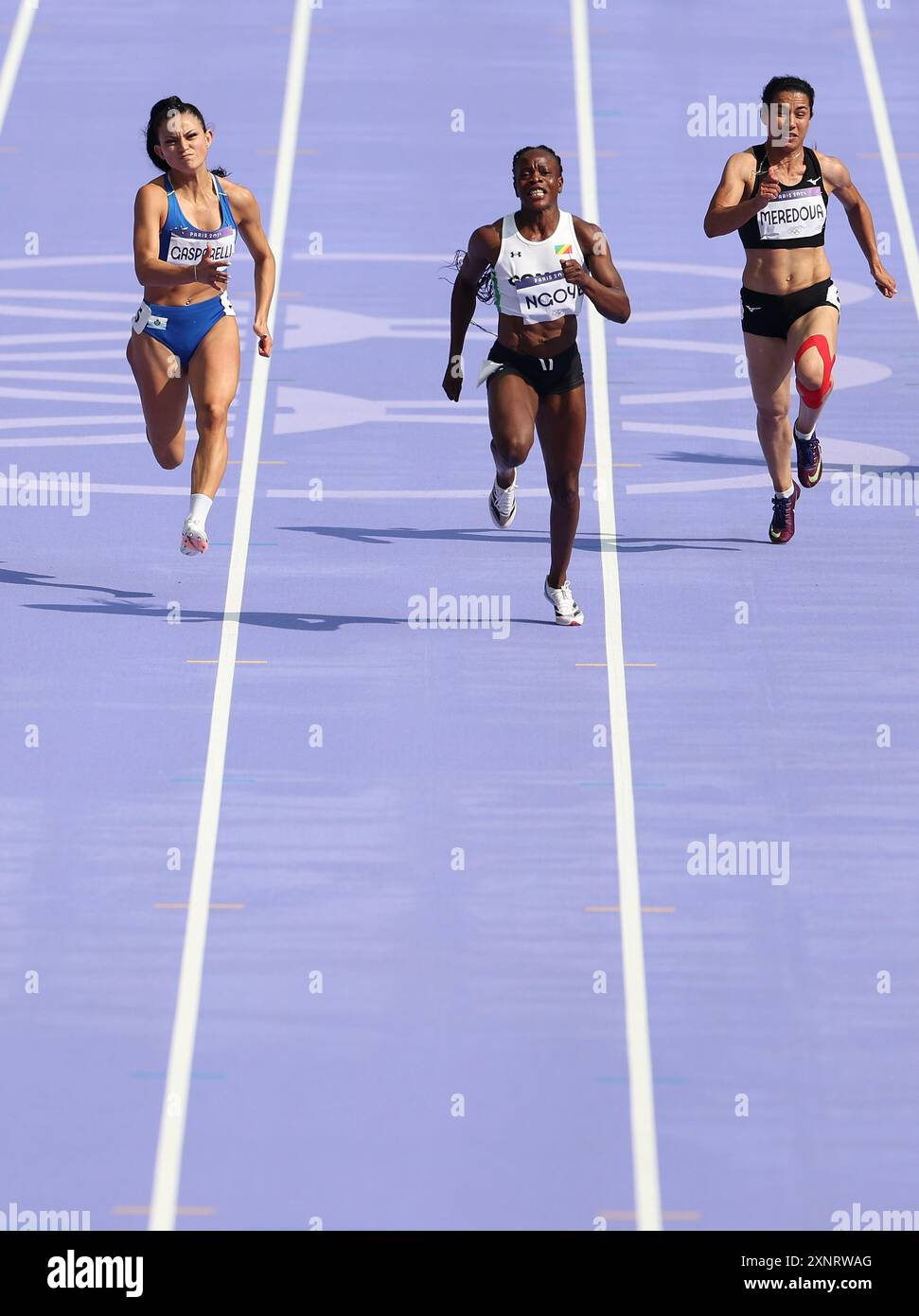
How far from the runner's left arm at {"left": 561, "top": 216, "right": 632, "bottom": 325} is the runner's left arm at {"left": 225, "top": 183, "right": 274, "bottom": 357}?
1.49 m

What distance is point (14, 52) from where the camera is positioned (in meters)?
19.9

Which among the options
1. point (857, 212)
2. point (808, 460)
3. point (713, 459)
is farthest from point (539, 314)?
point (713, 459)

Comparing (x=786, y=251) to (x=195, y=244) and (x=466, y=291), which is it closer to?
(x=466, y=291)

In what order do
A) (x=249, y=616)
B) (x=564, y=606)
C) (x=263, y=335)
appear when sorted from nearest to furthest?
(x=263, y=335) < (x=564, y=606) < (x=249, y=616)

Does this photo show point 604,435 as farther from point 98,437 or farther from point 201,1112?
point 201,1112

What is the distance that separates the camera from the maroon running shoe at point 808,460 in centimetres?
1365

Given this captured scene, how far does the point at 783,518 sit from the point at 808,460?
0.37m

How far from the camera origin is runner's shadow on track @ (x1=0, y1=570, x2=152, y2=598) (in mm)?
13031

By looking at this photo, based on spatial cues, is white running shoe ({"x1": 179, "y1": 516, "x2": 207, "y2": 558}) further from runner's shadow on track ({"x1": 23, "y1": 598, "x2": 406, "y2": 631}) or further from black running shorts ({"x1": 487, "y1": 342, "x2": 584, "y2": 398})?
black running shorts ({"x1": 487, "y1": 342, "x2": 584, "y2": 398})

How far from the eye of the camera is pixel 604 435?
14.9 meters

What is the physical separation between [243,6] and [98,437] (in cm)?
677

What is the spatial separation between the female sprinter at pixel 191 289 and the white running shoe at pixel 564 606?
1597 millimetres

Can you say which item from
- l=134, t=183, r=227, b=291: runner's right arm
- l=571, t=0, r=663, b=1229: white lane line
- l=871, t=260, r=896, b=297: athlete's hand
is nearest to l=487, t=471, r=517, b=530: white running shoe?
l=571, t=0, r=663, b=1229: white lane line
